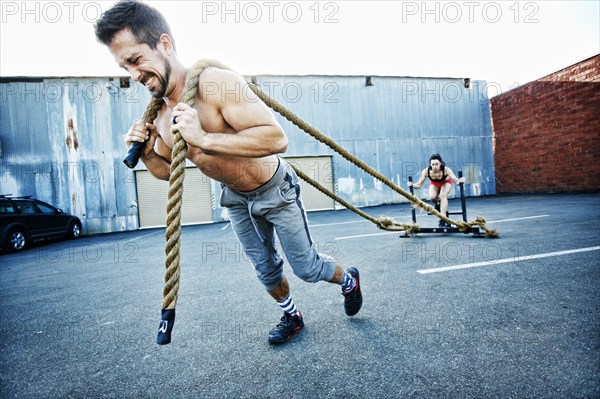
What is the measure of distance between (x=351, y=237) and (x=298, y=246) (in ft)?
12.3

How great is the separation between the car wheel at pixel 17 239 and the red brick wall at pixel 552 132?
1682 centimetres

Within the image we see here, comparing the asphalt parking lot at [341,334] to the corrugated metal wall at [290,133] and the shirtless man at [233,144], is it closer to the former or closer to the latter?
the shirtless man at [233,144]

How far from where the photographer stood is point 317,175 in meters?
12.5

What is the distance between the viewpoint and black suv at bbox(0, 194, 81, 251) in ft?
22.5

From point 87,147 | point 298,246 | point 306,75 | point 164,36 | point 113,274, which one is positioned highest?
point 306,75

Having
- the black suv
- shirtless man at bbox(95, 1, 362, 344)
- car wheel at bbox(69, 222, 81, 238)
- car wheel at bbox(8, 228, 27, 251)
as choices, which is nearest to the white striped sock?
shirtless man at bbox(95, 1, 362, 344)

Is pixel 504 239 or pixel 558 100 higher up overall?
pixel 558 100

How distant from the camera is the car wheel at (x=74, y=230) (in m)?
9.31

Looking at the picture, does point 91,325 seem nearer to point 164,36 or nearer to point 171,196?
point 171,196

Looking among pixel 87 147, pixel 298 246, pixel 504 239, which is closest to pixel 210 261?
pixel 298 246

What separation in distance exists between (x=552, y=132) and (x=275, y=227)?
13287 millimetres

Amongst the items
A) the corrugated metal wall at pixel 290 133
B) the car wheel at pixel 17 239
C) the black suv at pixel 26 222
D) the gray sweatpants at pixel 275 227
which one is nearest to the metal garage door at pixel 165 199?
the corrugated metal wall at pixel 290 133

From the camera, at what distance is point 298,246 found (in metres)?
1.77

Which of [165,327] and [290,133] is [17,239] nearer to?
[165,327]
